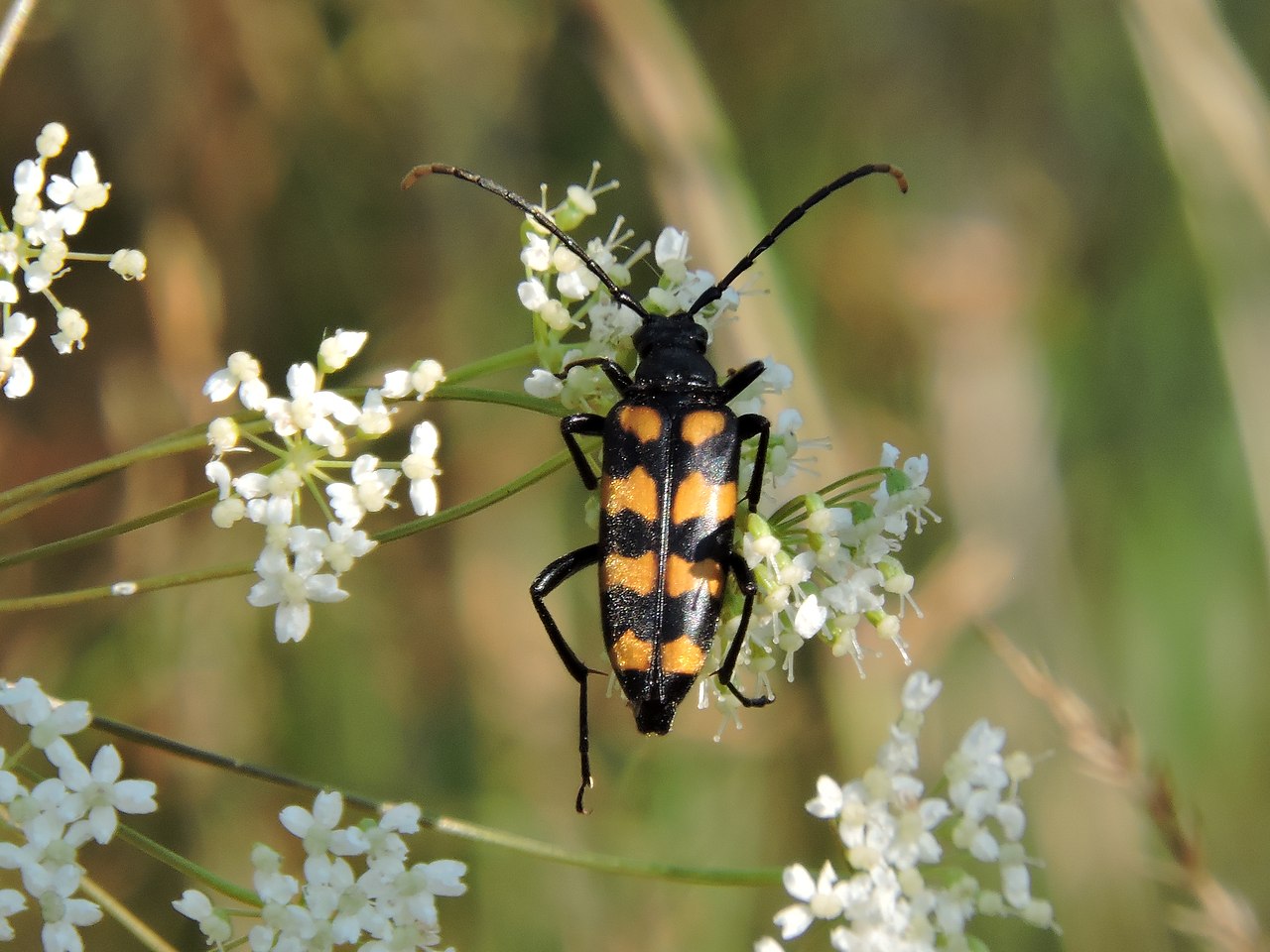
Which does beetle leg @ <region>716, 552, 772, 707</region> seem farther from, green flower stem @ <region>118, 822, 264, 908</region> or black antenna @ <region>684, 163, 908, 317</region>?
green flower stem @ <region>118, 822, 264, 908</region>

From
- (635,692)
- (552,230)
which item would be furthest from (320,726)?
(552,230)

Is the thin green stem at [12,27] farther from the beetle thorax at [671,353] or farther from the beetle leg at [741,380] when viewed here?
the beetle leg at [741,380]

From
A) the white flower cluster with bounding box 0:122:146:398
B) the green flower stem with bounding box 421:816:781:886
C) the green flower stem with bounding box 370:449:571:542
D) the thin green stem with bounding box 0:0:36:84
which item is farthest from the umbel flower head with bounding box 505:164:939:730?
the thin green stem with bounding box 0:0:36:84

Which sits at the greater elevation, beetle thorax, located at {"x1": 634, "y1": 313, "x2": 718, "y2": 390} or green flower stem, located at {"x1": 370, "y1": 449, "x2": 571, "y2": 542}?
beetle thorax, located at {"x1": 634, "y1": 313, "x2": 718, "y2": 390}

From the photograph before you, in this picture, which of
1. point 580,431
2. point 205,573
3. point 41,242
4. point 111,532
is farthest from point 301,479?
point 41,242

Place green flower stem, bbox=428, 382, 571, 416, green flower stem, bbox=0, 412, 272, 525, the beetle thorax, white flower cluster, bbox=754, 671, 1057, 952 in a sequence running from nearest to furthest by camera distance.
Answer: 1. green flower stem, bbox=0, 412, 272, 525
2. green flower stem, bbox=428, 382, 571, 416
3. white flower cluster, bbox=754, 671, 1057, 952
4. the beetle thorax

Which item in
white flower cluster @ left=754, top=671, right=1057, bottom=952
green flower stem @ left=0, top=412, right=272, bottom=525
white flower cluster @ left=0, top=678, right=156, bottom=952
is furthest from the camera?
white flower cluster @ left=754, top=671, right=1057, bottom=952

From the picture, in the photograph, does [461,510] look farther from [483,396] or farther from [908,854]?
[908,854]
